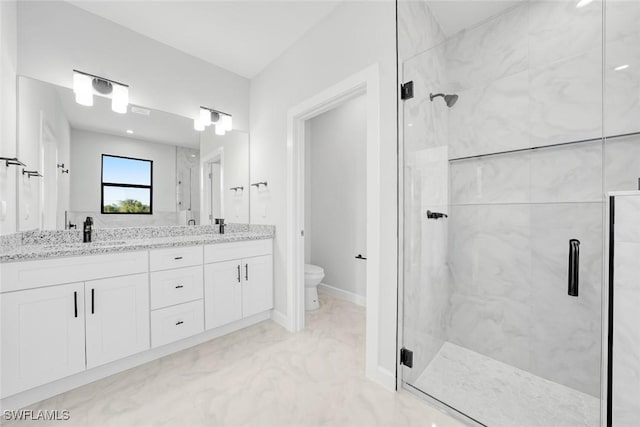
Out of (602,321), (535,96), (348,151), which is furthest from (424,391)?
(348,151)

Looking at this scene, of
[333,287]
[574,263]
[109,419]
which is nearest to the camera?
[109,419]

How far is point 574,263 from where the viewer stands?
4.73ft

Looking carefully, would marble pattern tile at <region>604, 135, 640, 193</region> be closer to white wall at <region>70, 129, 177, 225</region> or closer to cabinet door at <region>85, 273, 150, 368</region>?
cabinet door at <region>85, 273, 150, 368</region>

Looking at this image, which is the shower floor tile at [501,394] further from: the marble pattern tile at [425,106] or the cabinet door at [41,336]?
the cabinet door at [41,336]

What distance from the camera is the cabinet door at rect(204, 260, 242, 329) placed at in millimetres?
2107

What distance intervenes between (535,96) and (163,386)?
9.43ft

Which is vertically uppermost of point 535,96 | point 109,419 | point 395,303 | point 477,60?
point 477,60

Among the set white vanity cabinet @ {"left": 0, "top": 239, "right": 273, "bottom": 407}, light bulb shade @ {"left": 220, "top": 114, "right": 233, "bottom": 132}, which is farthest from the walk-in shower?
light bulb shade @ {"left": 220, "top": 114, "right": 233, "bottom": 132}

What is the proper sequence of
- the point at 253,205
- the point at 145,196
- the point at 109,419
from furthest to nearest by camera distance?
the point at 253,205 → the point at 145,196 → the point at 109,419

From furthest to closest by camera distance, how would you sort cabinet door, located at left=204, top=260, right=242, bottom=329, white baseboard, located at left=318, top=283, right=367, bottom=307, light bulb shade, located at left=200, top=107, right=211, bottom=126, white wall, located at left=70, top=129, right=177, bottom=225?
1. white baseboard, located at left=318, top=283, right=367, bottom=307
2. light bulb shade, located at left=200, top=107, right=211, bottom=126
3. cabinet door, located at left=204, top=260, right=242, bottom=329
4. white wall, located at left=70, top=129, right=177, bottom=225

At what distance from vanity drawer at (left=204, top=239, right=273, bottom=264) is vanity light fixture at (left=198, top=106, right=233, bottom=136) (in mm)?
1210

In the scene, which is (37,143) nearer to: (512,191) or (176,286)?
(176,286)

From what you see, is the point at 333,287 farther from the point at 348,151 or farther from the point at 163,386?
the point at 163,386

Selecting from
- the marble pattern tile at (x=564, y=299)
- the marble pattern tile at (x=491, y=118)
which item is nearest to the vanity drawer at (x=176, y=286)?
the marble pattern tile at (x=491, y=118)
